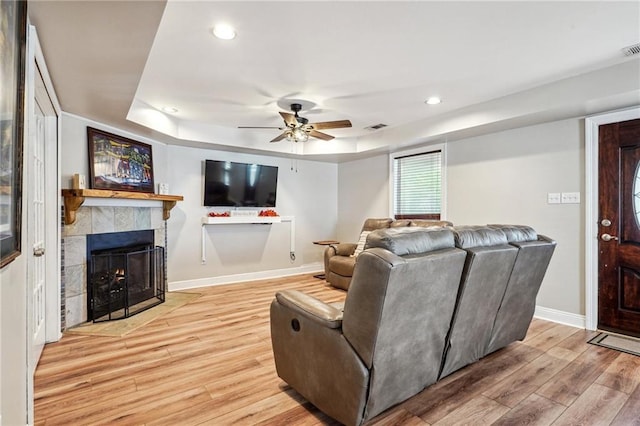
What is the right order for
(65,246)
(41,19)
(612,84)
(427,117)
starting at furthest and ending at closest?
(427,117), (65,246), (612,84), (41,19)

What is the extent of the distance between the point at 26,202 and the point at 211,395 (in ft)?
5.11

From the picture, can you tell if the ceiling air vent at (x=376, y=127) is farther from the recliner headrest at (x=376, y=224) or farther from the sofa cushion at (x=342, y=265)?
the sofa cushion at (x=342, y=265)

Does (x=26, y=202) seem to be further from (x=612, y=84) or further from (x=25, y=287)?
(x=612, y=84)

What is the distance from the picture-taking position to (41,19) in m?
1.77

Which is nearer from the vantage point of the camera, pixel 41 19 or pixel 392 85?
pixel 41 19

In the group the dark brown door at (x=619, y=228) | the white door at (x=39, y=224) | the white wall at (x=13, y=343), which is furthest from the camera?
the dark brown door at (x=619, y=228)

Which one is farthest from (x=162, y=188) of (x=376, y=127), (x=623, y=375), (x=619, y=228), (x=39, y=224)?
(x=619, y=228)

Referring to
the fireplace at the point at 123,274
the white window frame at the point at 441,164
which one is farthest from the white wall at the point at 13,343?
the white window frame at the point at 441,164

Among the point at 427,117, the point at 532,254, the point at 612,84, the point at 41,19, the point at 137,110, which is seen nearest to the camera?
the point at 41,19

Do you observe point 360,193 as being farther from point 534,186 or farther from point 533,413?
point 533,413

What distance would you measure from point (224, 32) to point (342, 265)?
3.50 meters

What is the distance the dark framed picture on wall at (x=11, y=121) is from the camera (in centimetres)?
108

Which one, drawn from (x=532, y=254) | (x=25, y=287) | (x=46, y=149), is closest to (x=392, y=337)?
(x=532, y=254)

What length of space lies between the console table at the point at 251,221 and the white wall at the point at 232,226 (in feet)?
0.23
